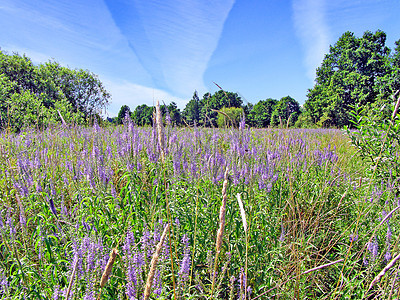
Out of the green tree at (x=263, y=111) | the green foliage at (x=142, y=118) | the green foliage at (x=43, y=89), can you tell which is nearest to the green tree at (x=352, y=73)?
the green foliage at (x=142, y=118)

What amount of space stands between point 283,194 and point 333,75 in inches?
1652

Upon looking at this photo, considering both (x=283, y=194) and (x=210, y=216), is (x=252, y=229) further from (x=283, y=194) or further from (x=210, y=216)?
(x=283, y=194)

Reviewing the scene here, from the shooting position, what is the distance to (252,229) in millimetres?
2232

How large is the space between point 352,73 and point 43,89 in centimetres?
4072

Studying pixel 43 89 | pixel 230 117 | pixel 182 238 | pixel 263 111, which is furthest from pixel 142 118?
pixel 263 111

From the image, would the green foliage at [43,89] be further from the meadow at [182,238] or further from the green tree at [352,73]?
the green tree at [352,73]

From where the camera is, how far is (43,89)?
732 inches

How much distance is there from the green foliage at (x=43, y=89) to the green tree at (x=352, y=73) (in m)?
31.2

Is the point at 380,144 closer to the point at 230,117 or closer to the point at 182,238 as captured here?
the point at 230,117

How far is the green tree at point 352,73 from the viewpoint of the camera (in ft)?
112

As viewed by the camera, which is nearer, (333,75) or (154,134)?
(154,134)

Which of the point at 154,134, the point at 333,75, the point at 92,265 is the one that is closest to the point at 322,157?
the point at 154,134

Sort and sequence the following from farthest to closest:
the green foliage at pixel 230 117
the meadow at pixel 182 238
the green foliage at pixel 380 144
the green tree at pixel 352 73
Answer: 1. the green tree at pixel 352 73
2. the green foliage at pixel 380 144
3. the green foliage at pixel 230 117
4. the meadow at pixel 182 238

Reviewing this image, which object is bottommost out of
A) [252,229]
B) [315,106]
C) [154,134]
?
[252,229]
